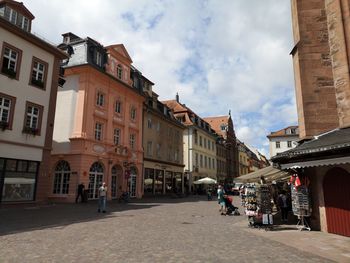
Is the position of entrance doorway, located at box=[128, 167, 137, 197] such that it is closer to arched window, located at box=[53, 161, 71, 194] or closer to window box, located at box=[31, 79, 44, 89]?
arched window, located at box=[53, 161, 71, 194]

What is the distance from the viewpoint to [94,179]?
27.9m

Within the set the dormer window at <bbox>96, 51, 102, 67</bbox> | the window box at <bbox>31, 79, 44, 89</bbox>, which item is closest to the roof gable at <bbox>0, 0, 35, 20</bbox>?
the window box at <bbox>31, 79, 44, 89</bbox>

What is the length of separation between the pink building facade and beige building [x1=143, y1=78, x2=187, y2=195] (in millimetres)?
3366

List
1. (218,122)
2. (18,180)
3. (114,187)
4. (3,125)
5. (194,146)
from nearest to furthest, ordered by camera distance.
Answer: (3,125) < (18,180) < (114,187) < (194,146) < (218,122)

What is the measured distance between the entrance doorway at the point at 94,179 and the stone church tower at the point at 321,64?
19415 mm

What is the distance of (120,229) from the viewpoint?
1159 centimetres

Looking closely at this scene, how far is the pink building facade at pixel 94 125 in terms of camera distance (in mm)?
26688

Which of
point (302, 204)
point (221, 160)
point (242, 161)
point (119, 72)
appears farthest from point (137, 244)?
point (242, 161)

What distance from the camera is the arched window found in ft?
87.5

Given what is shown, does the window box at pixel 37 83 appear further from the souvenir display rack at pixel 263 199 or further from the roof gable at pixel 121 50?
the souvenir display rack at pixel 263 199

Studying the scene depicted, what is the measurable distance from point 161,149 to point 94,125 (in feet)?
45.9

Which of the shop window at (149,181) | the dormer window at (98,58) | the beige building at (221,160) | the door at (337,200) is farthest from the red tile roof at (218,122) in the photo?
the door at (337,200)

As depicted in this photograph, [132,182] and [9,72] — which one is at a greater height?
[9,72]

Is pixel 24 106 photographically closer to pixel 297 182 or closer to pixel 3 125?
pixel 3 125
